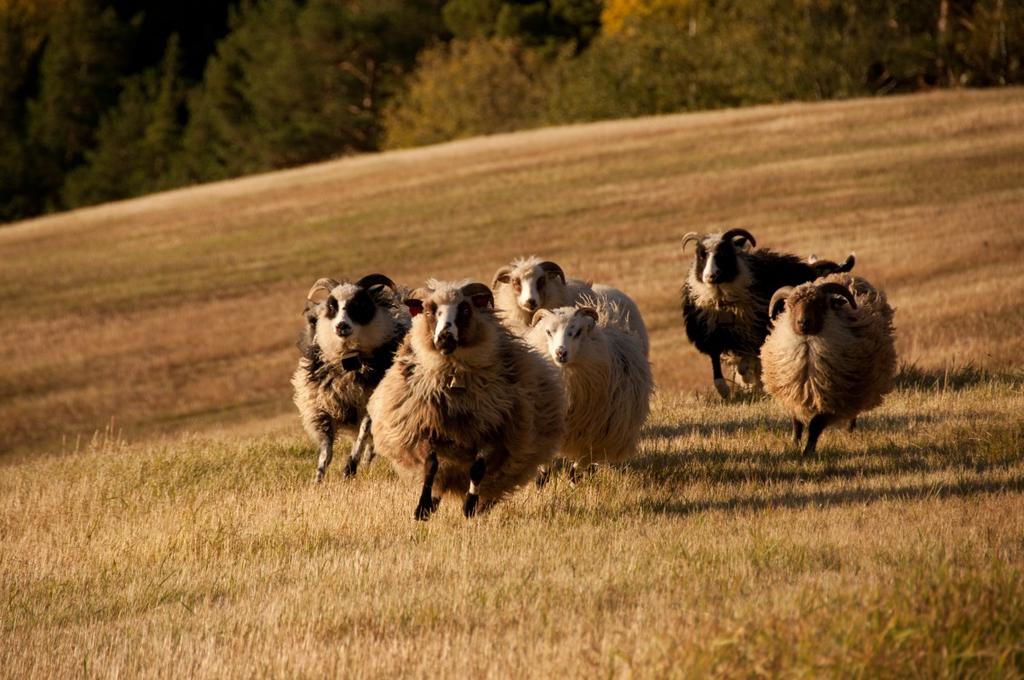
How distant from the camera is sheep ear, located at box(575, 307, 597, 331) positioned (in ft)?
37.8

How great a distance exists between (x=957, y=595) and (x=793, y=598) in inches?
32.7

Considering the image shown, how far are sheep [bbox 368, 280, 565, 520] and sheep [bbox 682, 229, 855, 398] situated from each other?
6260 millimetres

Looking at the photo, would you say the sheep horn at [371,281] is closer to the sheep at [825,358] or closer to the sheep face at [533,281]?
the sheep face at [533,281]

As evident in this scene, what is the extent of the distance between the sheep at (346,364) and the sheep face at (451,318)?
249cm

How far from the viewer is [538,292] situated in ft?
47.1

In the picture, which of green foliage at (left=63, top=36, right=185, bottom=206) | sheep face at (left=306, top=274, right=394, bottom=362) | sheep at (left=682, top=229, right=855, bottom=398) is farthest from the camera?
green foliage at (left=63, top=36, right=185, bottom=206)

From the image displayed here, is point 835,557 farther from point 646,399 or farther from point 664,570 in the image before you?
point 646,399

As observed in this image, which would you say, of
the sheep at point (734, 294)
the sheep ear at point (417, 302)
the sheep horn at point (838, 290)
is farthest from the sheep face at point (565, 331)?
the sheep at point (734, 294)

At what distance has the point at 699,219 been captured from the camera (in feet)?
120

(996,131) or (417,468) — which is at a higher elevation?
(996,131)

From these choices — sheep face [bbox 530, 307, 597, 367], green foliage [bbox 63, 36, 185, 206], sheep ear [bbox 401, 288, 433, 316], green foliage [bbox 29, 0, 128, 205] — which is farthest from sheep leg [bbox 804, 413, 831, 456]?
green foliage [bbox 29, 0, 128, 205]

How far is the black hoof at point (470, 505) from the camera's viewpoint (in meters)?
9.65

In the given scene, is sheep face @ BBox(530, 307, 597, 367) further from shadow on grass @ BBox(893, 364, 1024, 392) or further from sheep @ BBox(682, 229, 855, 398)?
shadow on grass @ BBox(893, 364, 1024, 392)

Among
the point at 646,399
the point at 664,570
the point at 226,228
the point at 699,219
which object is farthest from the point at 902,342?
the point at 226,228
